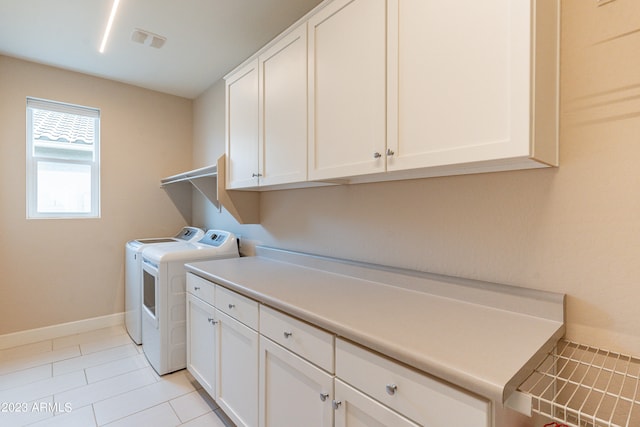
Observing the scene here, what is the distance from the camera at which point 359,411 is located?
993mm

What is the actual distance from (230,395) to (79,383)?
4.42ft

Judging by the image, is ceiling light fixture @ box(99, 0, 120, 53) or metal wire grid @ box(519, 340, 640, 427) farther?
ceiling light fixture @ box(99, 0, 120, 53)

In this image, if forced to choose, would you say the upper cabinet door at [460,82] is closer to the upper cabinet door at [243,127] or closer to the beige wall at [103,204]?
the upper cabinet door at [243,127]

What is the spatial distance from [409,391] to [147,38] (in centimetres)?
277

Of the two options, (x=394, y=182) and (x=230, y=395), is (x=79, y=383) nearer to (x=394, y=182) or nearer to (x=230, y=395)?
(x=230, y=395)

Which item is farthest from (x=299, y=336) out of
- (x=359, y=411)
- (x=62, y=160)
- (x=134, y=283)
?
(x=62, y=160)

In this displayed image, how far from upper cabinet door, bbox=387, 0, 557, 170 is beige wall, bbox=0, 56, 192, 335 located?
310 centimetres

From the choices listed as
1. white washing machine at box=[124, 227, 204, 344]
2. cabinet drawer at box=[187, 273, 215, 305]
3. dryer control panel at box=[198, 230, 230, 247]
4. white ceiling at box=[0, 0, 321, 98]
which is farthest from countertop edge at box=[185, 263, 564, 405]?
white washing machine at box=[124, 227, 204, 344]

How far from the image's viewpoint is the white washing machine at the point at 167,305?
228 cm

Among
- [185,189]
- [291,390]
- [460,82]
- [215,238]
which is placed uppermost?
[460,82]

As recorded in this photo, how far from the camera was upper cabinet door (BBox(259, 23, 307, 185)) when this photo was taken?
160 centimetres

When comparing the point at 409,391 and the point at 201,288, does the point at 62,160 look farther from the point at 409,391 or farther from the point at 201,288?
the point at 409,391

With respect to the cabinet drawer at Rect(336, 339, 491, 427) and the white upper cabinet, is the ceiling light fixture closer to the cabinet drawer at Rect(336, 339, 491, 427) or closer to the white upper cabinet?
the white upper cabinet

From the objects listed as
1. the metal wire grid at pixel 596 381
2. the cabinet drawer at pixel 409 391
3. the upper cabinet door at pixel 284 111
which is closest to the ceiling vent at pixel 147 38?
the upper cabinet door at pixel 284 111
